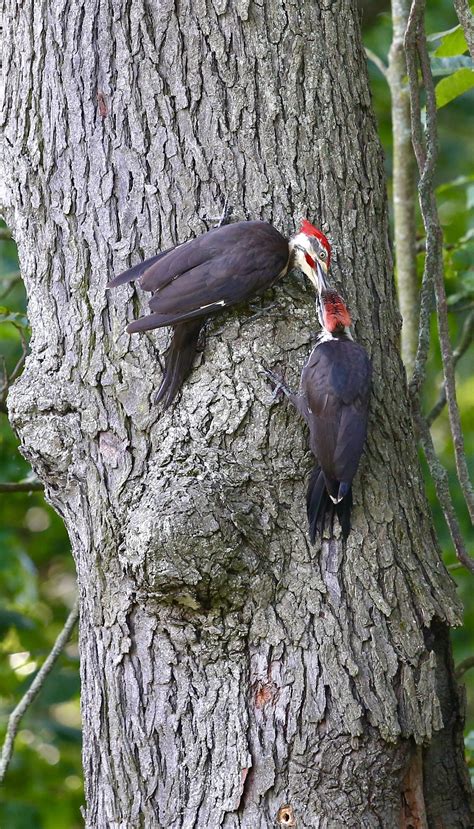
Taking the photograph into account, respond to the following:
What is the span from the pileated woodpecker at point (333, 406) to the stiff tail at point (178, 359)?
190 millimetres

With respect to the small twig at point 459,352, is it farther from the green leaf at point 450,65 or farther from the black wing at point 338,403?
the black wing at point 338,403

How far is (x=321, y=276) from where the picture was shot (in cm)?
219

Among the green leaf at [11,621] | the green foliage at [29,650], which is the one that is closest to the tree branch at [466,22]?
the green foliage at [29,650]

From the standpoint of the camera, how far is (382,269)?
240cm

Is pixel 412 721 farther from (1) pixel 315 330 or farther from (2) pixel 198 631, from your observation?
(1) pixel 315 330

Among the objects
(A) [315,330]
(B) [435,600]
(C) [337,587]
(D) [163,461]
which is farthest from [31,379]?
(B) [435,600]

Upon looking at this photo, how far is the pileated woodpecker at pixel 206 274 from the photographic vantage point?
2105 millimetres

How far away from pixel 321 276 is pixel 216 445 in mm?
484

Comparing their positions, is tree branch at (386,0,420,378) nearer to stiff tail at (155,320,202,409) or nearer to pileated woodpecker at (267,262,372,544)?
pileated woodpecker at (267,262,372,544)

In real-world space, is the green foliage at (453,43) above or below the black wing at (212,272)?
above

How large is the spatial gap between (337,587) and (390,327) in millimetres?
731

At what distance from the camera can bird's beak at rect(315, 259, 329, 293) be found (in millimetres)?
2141

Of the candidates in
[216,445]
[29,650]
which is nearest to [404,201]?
[216,445]

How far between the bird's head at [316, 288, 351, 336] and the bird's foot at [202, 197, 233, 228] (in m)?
0.29
